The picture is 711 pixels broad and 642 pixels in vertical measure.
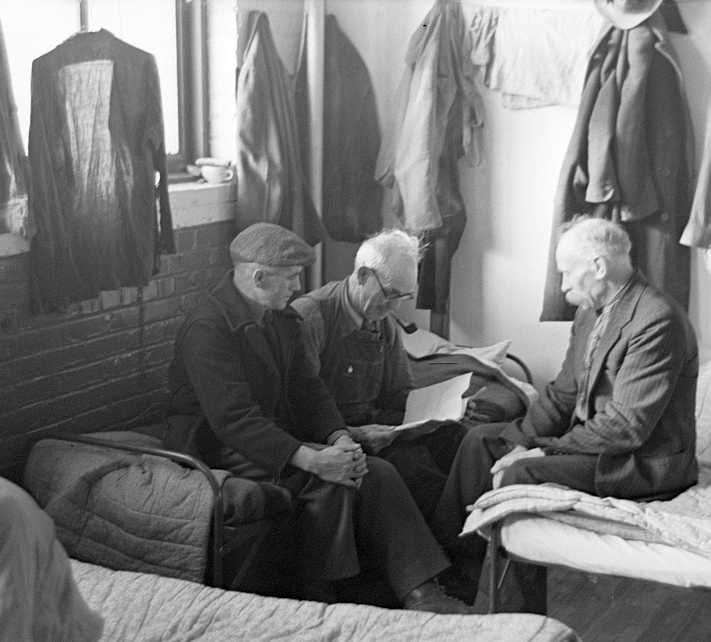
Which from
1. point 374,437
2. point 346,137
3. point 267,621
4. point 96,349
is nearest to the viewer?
point 267,621

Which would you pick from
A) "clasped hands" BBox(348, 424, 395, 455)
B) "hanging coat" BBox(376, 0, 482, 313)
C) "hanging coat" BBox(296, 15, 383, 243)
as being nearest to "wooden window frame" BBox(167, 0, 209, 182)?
"hanging coat" BBox(296, 15, 383, 243)

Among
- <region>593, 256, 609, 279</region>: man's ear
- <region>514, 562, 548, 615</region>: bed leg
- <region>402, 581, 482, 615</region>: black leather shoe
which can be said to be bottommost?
<region>402, 581, 482, 615</region>: black leather shoe

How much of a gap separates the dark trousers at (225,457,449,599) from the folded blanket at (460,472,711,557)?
0.83 feet

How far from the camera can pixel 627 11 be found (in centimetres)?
396

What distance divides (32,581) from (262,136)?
110 inches

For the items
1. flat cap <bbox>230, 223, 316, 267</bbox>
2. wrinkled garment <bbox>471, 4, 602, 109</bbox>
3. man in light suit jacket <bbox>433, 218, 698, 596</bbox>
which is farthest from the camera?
wrinkled garment <bbox>471, 4, 602, 109</bbox>

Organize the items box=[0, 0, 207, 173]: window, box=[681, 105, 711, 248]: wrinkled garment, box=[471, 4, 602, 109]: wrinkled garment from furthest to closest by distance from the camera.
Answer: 1. box=[471, 4, 602, 109]: wrinkled garment
2. box=[681, 105, 711, 248]: wrinkled garment
3. box=[0, 0, 207, 173]: window

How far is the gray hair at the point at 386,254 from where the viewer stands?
3553mm

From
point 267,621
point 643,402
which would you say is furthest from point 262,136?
point 267,621

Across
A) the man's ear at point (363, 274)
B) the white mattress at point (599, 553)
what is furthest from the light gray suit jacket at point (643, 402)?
the man's ear at point (363, 274)

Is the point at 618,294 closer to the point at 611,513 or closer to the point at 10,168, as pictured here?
the point at 611,513

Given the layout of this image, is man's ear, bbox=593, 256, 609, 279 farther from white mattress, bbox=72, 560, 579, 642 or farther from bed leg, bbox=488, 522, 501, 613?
white mattress, bbox=72, 560, 579, 642

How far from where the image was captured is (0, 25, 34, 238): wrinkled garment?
9.89 ft

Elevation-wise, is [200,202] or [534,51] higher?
[534,51]
